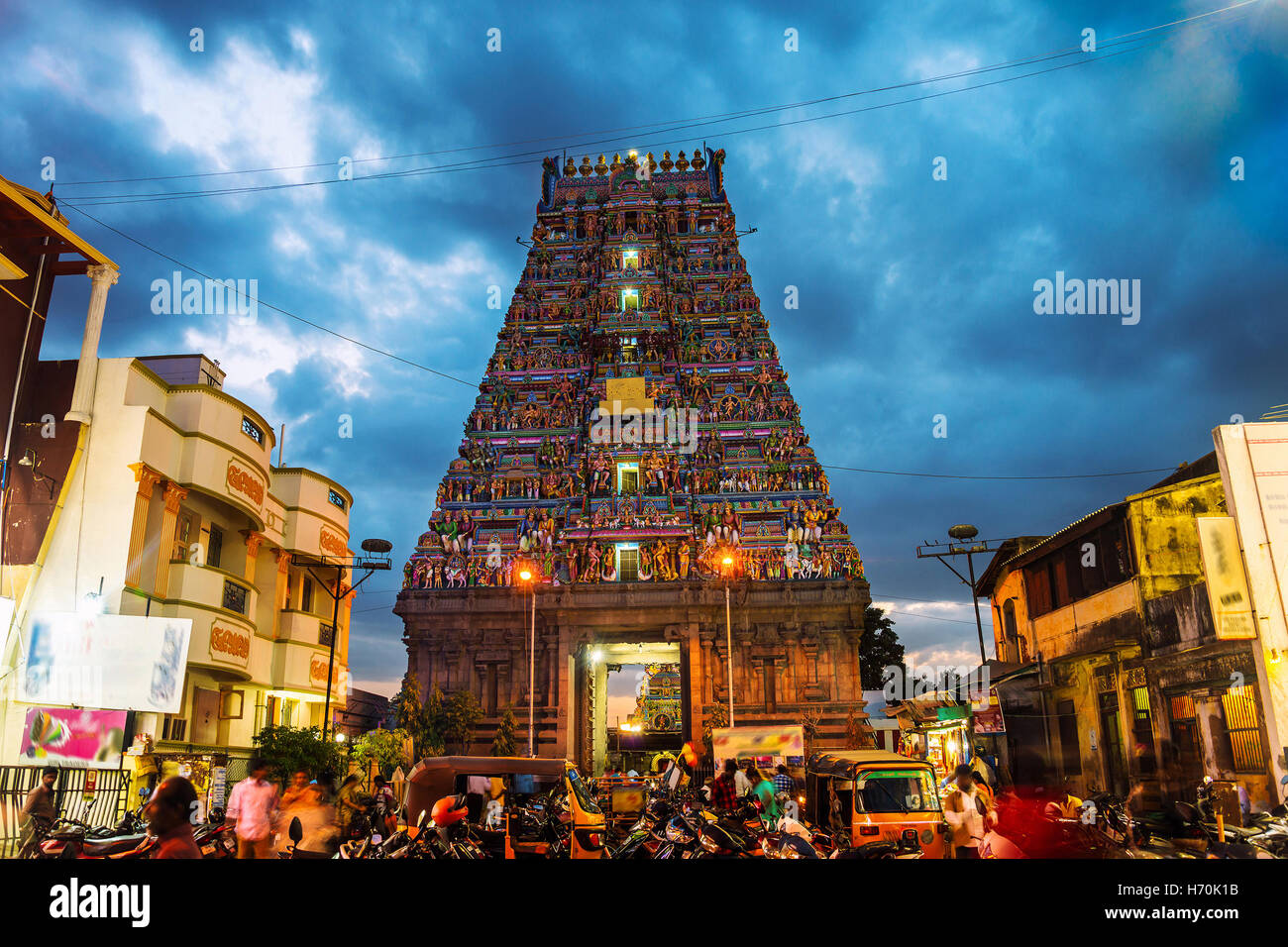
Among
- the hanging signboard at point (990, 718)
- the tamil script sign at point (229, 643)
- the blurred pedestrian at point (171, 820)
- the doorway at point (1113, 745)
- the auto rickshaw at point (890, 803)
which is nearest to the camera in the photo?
the blurred pedestrian at point (171, 820)

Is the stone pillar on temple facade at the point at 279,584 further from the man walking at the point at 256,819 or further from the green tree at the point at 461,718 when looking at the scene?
the man walking at the point at 256,819

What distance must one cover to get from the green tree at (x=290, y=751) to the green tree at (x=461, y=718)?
30.5ft

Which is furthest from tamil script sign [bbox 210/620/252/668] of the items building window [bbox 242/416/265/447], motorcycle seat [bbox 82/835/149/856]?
motorcycle seat [bbox 82/835/149/856]

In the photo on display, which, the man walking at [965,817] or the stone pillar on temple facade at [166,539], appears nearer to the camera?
the man walking at [965,817]

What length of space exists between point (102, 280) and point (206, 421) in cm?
432

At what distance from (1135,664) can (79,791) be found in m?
24.8

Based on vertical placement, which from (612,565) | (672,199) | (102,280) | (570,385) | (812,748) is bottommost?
(812,748)

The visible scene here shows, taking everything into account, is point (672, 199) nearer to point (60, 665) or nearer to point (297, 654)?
point (297, 654)

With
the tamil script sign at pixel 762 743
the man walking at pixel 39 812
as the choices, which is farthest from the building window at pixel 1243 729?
the man walking at pixel 39 812

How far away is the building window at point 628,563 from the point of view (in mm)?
38500

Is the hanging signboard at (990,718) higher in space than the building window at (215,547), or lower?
lower

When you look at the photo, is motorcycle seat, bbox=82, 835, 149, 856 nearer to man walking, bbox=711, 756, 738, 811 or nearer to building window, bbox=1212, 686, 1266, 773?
man walking, bbox=711, 756, 738, 811

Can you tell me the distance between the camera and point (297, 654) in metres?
27.6

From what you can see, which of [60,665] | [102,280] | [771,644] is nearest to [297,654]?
[60,665]
